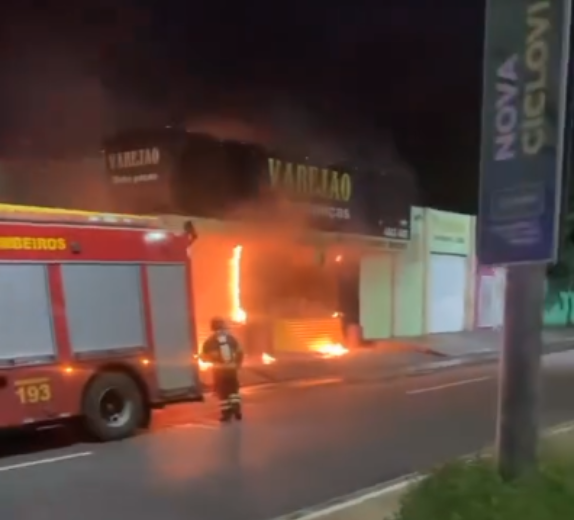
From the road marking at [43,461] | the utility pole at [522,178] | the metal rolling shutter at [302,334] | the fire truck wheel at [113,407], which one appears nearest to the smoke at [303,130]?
the metal rolling shutter at [302,334]

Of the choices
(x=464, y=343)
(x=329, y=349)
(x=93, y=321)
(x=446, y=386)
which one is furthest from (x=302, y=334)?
(x=93, y=321)

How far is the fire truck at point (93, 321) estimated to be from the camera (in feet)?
35.2

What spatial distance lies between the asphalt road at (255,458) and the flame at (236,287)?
6.66 metres

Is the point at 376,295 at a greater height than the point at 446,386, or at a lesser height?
greater

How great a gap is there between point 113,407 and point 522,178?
7.90 meters

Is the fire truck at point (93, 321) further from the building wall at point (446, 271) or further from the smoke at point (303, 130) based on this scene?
the building wall at point (446, 271)

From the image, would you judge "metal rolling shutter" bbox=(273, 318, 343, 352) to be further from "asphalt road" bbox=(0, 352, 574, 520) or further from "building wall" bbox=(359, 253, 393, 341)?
"asphalt road" bbox=(0, 352, 574, 520)

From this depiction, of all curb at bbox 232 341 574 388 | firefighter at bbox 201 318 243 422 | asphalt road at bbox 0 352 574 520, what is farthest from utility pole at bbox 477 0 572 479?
curb at bbox 232 341 574 388

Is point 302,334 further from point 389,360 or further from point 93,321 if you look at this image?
point 93,321

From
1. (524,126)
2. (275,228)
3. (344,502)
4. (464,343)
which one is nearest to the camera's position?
(524,126)

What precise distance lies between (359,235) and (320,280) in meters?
1.70

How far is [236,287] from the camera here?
894 inches

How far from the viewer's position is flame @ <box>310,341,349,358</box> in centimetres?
2387

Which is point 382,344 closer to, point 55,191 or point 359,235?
point 359,235
